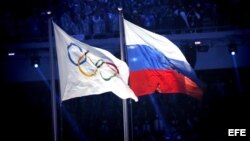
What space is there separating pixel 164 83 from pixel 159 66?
37cm

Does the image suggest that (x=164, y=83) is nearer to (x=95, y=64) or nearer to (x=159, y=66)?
(x=159, y=66)

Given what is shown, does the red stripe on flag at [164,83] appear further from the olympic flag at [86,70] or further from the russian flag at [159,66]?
the olympic flag at [86,70]

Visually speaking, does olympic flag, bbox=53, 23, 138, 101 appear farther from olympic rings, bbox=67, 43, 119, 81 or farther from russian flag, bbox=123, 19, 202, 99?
russian flag, bbox=123, 19, 202, 99

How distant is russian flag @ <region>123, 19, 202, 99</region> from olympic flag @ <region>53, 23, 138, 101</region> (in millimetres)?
539

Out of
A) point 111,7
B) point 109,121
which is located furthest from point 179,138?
point 111,7

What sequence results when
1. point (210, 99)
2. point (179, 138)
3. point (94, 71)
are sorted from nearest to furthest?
point (94, 71)
point (179, 138)
point (210, 99)

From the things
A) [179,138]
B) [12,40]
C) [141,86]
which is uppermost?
[12,40]

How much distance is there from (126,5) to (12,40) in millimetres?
4334

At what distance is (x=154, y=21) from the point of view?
1853 centimetres

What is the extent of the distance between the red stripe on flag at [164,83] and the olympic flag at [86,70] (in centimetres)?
51

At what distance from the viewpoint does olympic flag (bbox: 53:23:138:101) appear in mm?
10586

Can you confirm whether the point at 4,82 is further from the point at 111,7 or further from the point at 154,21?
the point at 154,21

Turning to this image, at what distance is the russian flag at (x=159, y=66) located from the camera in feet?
35.7

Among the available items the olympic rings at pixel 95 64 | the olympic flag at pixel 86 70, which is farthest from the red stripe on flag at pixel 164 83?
the olympic rings at pixel 95 64
